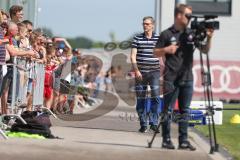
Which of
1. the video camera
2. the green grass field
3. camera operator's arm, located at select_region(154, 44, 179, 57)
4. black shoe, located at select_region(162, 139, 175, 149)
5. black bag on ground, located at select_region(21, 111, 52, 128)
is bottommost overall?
the green grass field

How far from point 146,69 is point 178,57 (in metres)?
3.75

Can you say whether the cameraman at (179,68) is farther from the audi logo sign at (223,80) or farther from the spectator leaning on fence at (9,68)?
the audi logo sign at (223,80)

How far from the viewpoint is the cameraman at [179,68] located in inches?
397

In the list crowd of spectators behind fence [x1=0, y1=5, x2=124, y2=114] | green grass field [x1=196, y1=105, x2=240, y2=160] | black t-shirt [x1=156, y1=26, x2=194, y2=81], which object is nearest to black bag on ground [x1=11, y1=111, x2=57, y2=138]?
crowd of spectators behind fence [x1=0, y1=5, x2=124, y2=114]

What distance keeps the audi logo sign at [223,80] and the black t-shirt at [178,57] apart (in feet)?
77.2

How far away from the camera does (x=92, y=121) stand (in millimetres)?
16359

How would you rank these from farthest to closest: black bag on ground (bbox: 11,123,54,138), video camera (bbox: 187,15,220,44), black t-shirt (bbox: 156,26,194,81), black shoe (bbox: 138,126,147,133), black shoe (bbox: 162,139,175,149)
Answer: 1. black shoe (bbox: 138,126,147,133)
2. black bag on ground (bbox: 11,123,54,138)
3. black t-shirt (bbox: 156,26,194,81)
4. black shoe (bbox: 162,139,175,149)
5. video camera (bbox: 187,15,220,44)

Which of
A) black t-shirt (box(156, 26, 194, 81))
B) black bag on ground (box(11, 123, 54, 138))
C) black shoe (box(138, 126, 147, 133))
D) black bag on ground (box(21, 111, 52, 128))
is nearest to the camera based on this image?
black t-shirt (box(156, 26, 194, 81))

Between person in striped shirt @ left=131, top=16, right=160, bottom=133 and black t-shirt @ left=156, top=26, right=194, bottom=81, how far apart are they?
354cm

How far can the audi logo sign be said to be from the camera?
34.0 meters

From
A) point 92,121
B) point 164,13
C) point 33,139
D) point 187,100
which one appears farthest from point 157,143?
point 164,13

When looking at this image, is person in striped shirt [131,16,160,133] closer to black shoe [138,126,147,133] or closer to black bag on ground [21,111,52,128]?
black shoe [138,126,147,133]

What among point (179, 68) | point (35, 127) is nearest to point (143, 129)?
point (35, 127)

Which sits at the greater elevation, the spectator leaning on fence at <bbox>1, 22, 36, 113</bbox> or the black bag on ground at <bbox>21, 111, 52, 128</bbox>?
the spectator leaning on fence at <bbox>1, 22, 36, 113</bbox>
